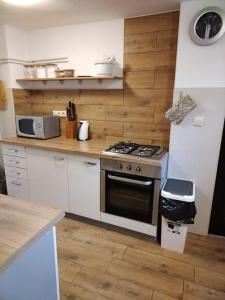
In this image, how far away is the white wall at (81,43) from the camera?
2.46m

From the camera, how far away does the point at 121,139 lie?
2658 millimetres

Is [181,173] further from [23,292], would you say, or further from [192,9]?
[23,292]

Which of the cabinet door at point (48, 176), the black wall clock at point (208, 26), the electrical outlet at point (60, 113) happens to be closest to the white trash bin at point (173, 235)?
the cabinet door at point (48, 176)

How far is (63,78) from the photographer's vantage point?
2.57 meters

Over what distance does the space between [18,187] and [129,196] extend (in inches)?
60.1

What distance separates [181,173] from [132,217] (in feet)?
2.23

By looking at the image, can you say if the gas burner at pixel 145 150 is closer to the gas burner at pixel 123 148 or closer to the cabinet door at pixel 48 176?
the gas burner at pixel 123 148

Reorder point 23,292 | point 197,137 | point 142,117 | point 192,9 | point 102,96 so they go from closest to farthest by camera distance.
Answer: point 23,292, point 192,9, point 197,137, point 142,117, point 102,96

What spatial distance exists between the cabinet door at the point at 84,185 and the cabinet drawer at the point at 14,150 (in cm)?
68

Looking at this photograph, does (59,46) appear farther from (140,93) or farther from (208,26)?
(208,26)

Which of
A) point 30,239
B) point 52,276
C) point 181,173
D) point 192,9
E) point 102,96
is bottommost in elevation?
point 52,276

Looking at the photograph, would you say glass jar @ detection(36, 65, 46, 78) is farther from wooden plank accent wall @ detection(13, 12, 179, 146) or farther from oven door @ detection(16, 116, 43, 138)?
oven door @ detection(16, 116, 43, 138)

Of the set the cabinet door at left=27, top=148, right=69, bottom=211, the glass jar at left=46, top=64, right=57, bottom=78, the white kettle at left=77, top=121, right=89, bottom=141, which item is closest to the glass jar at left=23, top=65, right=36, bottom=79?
the glass jar at left=46, top=64, right=57, bottom=78

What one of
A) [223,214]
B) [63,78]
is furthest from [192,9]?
[223,214]
